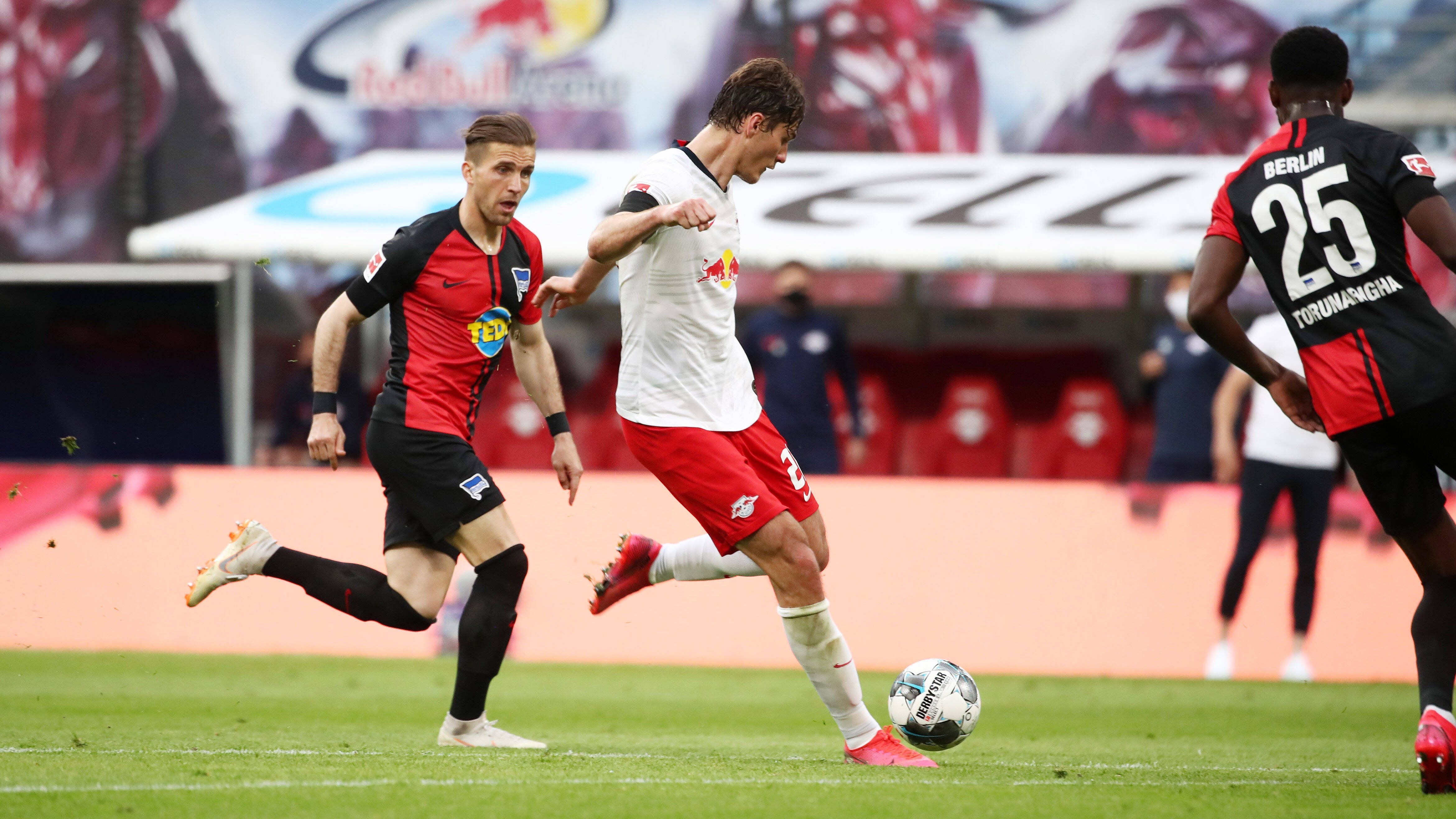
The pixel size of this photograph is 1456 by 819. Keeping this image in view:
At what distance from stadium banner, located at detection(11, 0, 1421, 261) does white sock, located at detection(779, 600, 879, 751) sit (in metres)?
10.2

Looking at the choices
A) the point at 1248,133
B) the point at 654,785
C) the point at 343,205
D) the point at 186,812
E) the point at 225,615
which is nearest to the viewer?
the point at 186,812

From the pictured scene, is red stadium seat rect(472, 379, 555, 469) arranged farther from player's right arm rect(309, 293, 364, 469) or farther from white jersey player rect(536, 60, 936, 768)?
white jersey player rect(536, 60, 936, 768)

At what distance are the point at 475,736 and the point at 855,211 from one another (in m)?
7.65

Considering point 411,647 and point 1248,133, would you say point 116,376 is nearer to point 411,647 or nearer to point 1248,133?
point 411,647

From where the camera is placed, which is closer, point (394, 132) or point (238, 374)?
point (238, 374)

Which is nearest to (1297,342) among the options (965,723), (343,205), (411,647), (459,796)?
(965,723)

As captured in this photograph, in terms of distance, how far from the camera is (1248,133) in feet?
47.1

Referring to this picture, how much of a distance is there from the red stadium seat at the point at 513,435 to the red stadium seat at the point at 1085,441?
4192 millimetres

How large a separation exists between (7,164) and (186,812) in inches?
525

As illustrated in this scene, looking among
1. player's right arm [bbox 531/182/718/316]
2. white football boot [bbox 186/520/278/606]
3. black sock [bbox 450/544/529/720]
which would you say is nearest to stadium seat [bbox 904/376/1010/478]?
black sock [bbox 450/544/529/720]

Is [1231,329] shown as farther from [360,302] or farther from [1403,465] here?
[360,302]

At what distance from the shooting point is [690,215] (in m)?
4.68

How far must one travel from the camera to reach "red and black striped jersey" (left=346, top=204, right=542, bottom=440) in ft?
18.3

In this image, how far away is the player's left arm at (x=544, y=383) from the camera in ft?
19.3
